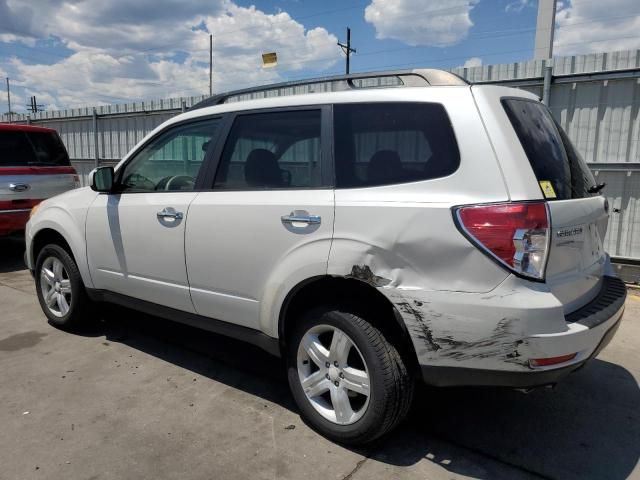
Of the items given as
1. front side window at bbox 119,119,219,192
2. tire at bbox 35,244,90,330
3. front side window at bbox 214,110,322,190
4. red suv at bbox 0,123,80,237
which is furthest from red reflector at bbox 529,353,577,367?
red suv at bbox 0,123,80,237

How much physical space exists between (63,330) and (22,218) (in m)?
3.28

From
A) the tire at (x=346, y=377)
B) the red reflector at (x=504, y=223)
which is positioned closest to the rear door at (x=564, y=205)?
the red reflector at (x=504, y=223)

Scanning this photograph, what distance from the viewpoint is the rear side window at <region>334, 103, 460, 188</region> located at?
8.17ft

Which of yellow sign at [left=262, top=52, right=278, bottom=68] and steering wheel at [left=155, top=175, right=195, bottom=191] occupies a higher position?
yellow sign at [left=262, top=52, right=278, bottom=68]

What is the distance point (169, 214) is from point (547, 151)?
2370mm

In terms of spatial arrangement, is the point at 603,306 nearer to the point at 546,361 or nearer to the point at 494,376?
the point at 546,361

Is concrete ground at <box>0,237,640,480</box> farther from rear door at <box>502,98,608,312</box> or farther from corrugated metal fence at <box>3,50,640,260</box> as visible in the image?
corrugated metal fence at <box>3,50,640,260</box>

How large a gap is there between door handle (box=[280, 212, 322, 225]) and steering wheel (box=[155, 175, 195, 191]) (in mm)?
964

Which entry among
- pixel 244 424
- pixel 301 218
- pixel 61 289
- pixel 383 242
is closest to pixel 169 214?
pixel 301 218

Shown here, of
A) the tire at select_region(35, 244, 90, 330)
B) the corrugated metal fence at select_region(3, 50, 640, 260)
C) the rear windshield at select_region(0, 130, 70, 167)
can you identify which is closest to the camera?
the tire at select_region(35, 244, 90, 330)

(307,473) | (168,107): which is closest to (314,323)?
(307,473)

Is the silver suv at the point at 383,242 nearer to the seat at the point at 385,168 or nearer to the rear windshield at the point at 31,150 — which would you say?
the seat at the point at 385,168

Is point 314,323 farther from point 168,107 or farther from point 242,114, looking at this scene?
point 168,107

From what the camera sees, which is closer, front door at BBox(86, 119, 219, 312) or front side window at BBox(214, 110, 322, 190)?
front side window at BBox(214, 110, 322, 190)
